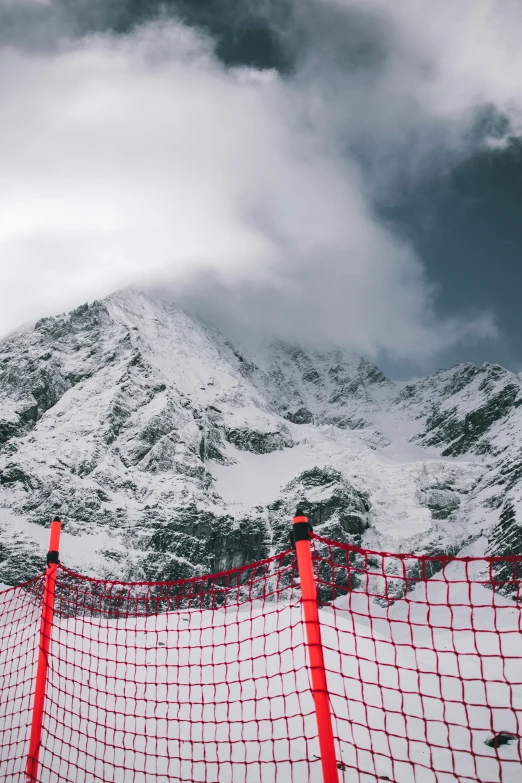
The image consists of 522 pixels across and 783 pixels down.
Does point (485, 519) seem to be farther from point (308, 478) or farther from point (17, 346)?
point (17, 346)

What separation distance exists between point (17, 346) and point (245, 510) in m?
76.4

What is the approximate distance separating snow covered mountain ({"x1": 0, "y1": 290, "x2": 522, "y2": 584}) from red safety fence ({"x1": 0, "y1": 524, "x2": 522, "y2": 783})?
70.7 m

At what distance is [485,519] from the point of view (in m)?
102

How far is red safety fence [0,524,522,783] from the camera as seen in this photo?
199 inches

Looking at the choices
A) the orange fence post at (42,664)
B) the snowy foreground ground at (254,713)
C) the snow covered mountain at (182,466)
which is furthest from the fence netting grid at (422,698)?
the snow covered mountain at (182,466)

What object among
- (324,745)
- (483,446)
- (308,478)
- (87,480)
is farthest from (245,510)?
(324,745)

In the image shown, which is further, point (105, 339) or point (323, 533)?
point (105, 339)

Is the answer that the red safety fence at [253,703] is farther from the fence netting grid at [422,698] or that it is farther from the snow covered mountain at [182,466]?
the snow covered mountain at [182,466]

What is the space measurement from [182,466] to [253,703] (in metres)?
94.4

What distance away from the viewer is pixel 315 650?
3.49m

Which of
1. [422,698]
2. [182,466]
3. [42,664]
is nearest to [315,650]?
[42,664]

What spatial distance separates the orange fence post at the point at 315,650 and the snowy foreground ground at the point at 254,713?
1.52ft

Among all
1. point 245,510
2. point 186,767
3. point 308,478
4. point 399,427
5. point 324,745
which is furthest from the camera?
point 399,427

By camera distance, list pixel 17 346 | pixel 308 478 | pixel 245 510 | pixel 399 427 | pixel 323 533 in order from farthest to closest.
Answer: pixel 399 427 < pixel 17 346 < pixel 308 478 < pixel 245 510 < pixel 323 533
